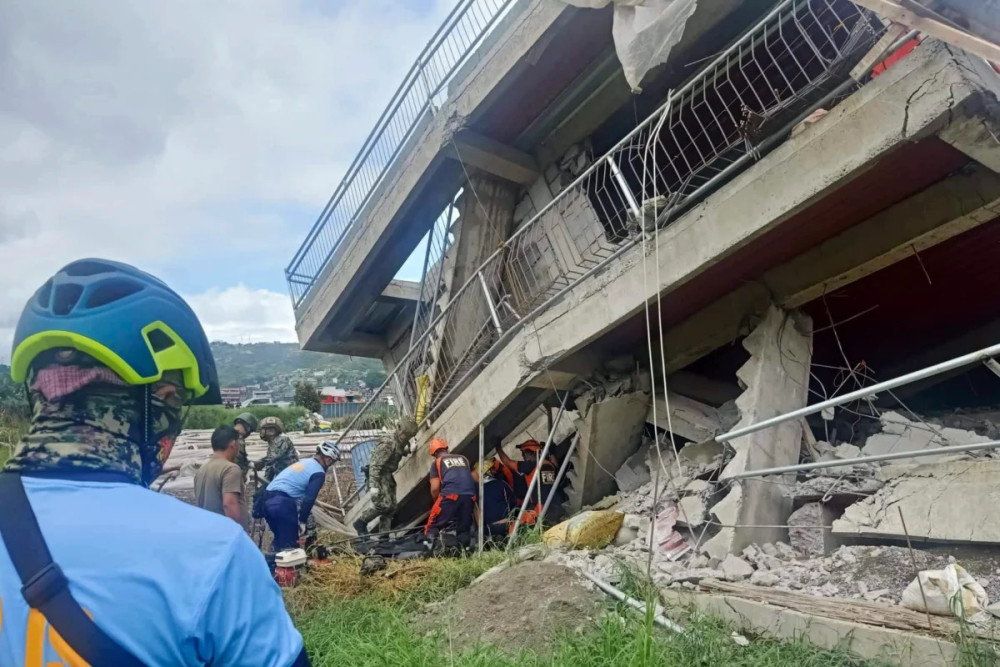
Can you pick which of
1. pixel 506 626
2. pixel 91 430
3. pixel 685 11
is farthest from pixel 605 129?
pixel 91 430

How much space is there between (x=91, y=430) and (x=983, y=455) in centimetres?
489

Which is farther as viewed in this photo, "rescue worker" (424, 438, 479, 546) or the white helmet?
the white helmet

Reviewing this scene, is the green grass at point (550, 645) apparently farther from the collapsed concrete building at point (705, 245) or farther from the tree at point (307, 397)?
the tree at point (307, 397)

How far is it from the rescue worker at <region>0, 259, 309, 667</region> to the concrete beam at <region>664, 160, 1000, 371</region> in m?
4.88

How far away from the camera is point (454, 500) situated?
20.3ft

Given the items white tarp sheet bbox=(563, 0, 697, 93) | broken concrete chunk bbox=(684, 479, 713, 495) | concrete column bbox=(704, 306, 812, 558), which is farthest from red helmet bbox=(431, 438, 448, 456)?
white tarp sheet bbox=(563, 0, 697, 93)

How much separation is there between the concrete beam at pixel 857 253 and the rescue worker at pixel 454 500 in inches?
102

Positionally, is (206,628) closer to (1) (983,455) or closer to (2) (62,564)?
(2) (62,564)

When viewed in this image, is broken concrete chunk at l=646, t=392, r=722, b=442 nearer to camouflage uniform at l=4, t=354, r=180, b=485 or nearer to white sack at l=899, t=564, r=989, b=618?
white sack at l=899, t=564, r=989, b=618

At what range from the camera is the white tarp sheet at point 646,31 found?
4.08 metres

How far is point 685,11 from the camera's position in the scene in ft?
13.1

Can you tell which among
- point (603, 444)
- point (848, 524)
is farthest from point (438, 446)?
point (848, 524)

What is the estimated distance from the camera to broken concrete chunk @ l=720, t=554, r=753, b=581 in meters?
3.82

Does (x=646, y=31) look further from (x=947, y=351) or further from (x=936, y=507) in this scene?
(x=947, y=351)
